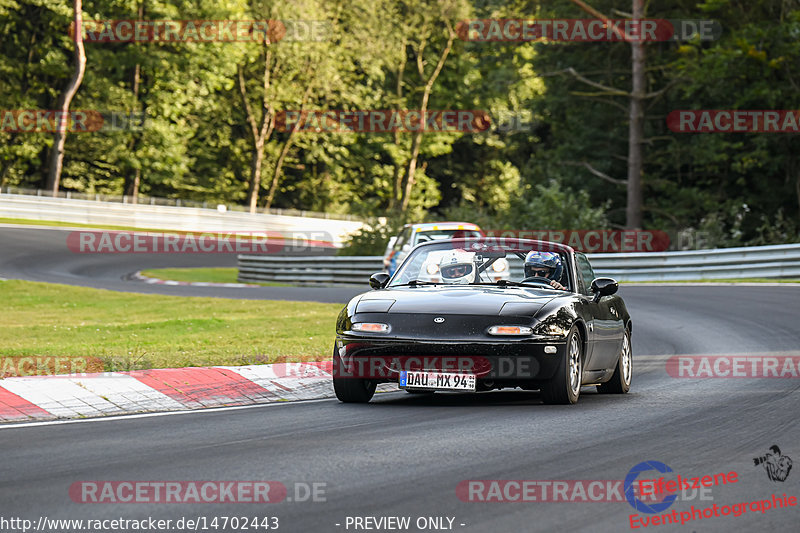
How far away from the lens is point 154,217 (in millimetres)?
52781

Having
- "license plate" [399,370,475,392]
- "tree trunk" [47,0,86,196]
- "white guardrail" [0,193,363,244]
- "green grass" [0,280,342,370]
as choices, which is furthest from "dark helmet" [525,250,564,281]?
"tree trunk" [47,0,86,196]

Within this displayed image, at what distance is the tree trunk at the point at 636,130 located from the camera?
3700 centimetres

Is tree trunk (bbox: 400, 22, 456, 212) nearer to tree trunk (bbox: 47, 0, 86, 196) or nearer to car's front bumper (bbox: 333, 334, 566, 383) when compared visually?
tree trunk (bbox: 47, 0, 86, 196)

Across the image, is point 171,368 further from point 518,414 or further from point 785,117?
point 785,117

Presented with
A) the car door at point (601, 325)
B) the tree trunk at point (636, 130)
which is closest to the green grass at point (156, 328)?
the car door at point (601, 325)

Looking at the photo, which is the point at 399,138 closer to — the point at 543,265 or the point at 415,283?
the point at 543,265

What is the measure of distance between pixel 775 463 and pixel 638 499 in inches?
56.6

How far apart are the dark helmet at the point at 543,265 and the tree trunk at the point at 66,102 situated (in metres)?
47.5

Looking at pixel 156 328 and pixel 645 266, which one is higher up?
pixel 645 266

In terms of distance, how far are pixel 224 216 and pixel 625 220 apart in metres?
21.7

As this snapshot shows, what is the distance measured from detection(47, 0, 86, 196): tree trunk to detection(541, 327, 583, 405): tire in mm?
48555

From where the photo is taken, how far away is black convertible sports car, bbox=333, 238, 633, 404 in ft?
30.4

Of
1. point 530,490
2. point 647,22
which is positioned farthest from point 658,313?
point 647,22

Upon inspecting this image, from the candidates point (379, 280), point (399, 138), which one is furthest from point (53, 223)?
point (379, 280)
